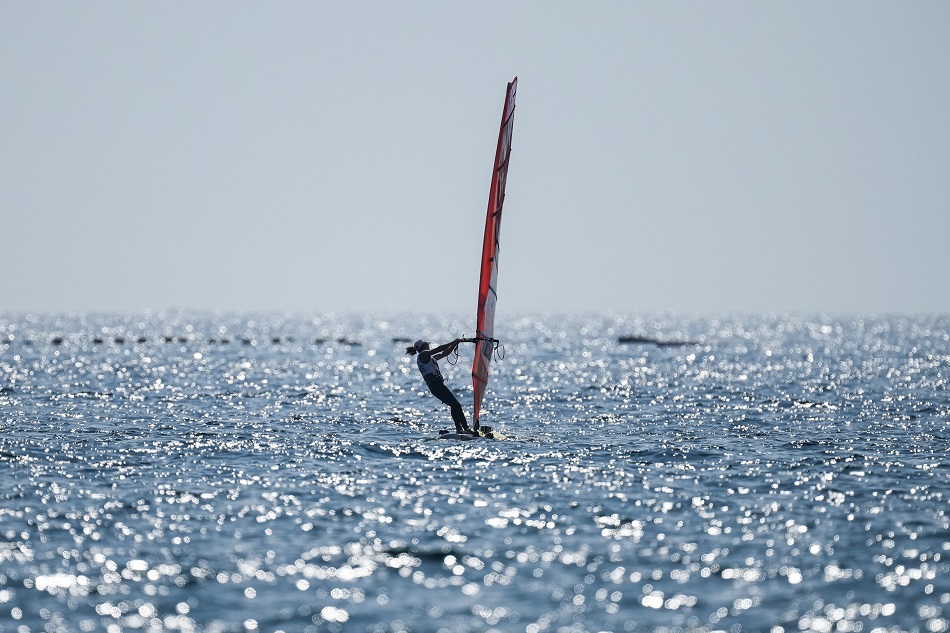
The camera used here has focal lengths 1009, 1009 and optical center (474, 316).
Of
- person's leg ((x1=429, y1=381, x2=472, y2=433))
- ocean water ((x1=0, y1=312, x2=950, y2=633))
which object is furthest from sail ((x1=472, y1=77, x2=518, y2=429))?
ocean water ((x1=0, y1=312, x2=950, y2=633))

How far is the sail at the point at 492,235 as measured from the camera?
2528cm

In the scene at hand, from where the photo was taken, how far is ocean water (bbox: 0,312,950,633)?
12.1m

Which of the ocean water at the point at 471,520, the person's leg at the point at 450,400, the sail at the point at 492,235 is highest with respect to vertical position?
the sail at the point at 492,235

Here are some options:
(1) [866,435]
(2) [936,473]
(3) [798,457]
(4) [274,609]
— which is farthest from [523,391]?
(4) [274,609]

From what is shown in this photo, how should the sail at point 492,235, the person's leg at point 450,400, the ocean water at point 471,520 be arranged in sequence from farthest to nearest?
the person's leg at point 450,400 < the sail at point 492,235 < the ocean water at point 471,520

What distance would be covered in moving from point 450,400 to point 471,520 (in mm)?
9901

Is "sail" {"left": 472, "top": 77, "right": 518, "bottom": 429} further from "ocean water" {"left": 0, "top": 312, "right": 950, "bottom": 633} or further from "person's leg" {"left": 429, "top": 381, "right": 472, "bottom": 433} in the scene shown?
"ocean water" {"left": 0, "top": 312, "right": 950, "bottom": 633}

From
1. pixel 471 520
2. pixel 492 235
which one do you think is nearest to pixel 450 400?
pixel 492 235

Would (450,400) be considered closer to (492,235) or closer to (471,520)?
(492,235)

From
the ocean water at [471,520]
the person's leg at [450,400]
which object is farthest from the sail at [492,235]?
the ocean water at [471,520]

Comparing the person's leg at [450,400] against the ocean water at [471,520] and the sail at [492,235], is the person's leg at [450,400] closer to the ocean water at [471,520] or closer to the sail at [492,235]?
the ocean water at [471,520]

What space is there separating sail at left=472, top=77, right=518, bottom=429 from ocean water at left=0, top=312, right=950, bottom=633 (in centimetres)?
285

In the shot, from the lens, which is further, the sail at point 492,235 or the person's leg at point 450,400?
the person's leg at point 450,400

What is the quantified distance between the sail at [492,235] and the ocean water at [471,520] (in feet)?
9.35
